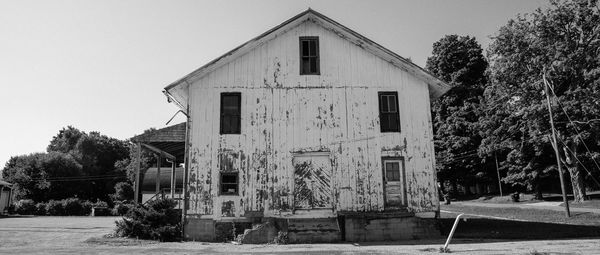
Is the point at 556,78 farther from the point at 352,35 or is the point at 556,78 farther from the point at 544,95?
the point at 352,35

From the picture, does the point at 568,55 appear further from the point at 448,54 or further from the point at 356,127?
the point at 356,127

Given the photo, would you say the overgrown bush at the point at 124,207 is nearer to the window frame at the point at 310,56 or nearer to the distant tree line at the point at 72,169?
the window frame at the point at 310,56

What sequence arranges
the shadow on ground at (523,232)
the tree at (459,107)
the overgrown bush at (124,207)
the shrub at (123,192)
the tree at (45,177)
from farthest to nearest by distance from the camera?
1. the shrub at (123,192)
2. the tree at (45,177)
3. the tree at (459,107)
4. the overgrown bush at (124,207)
5. the shadow on ground at (523,232)

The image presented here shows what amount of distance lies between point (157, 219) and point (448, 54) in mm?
41515

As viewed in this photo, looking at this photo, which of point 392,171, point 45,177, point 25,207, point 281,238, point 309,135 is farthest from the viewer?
point 45,177

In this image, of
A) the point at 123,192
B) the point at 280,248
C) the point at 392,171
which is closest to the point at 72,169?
the point at 123,192

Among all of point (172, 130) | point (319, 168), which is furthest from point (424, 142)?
point (172, 130)

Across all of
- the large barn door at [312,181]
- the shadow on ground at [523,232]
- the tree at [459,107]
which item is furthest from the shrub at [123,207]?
the tree at [459,107]

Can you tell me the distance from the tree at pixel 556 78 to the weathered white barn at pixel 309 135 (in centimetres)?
1889

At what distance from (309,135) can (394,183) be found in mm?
3619

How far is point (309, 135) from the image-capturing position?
1548 cm

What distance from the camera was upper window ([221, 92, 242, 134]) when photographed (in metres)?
15.5

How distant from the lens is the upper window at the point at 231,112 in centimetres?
1549

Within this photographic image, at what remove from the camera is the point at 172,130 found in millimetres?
17453
